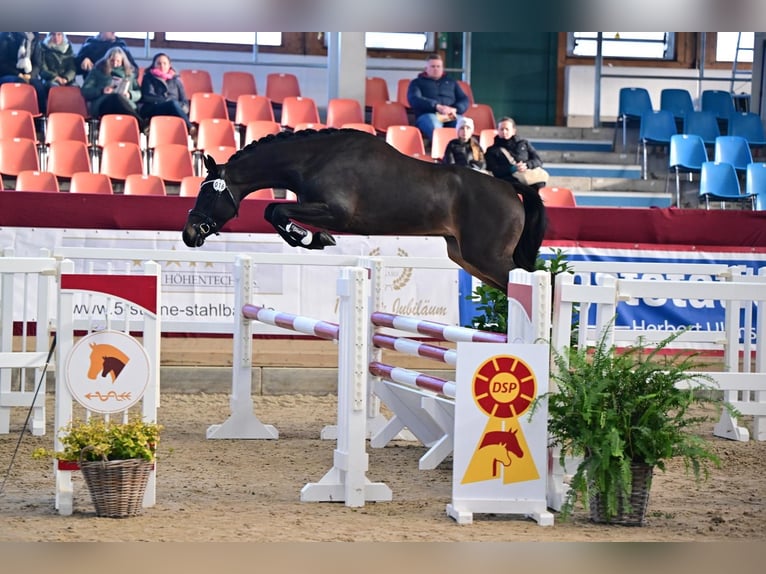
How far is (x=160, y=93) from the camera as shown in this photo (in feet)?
34.6

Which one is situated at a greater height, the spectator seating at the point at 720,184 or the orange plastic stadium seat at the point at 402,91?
the orange plastic stadium seat at the point at 402,91

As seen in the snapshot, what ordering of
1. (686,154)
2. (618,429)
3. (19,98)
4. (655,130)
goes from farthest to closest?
1. (655,130)
2. (686,154)
3. (19,98)
4. (618,429)


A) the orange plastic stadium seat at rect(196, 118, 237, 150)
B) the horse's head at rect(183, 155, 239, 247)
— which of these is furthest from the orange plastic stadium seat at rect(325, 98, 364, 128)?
the horse's head at rect(183, 155, 239, 247)

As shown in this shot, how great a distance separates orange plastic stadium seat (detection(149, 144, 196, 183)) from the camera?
956cm

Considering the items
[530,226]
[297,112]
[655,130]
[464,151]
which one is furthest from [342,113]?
[530,226]

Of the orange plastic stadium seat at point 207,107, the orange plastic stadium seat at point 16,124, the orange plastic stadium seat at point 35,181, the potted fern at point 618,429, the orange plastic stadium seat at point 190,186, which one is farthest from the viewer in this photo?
the orange plastic stadium seat at point 207,107

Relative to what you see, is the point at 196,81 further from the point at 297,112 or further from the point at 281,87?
the point at 297,112

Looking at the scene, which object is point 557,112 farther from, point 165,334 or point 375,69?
point 165,334

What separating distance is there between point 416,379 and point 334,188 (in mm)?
858

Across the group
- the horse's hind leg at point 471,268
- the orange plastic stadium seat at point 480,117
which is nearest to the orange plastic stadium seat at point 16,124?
the orange plastic stadium seat at point 480,117

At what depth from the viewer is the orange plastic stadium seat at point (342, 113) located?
1066 cm

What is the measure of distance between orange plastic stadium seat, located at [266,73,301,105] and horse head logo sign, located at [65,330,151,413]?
8.86m

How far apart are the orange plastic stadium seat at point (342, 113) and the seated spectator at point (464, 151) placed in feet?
6.43

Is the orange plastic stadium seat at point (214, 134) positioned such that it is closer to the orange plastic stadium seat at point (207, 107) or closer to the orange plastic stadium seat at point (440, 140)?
the orange plastic stadium seat at point (207, 107)
